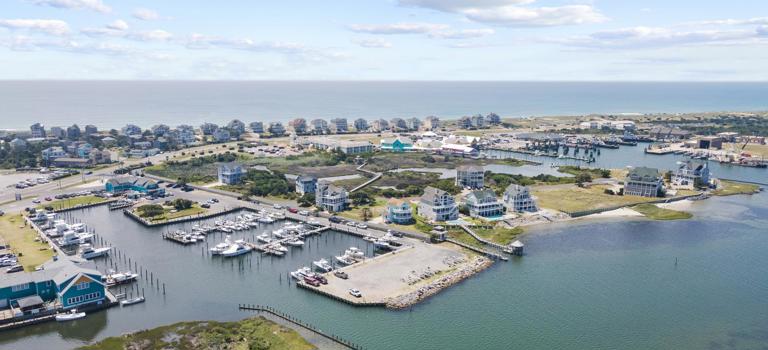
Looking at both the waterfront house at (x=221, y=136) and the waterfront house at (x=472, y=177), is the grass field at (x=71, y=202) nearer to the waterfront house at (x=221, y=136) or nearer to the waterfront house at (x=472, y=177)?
the waterfront house at (x=472, y=177)

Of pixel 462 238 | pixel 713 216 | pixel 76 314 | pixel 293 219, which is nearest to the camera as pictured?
pixel 76 314

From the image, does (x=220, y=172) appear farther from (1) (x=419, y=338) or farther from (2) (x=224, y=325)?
(1) (x=419, y=338)

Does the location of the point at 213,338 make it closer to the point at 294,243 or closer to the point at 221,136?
the point at 294,243

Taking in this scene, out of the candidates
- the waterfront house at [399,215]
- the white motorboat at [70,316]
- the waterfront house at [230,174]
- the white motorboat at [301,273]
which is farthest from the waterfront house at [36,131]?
the white motorboat at [301,273]

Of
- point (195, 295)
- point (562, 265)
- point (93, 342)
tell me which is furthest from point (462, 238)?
point (93, 342)

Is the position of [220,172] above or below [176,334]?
above

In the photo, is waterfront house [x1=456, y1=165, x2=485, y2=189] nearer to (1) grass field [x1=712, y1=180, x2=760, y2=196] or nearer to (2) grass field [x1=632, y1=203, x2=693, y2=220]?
(2) grass field [x1=632, y1=203, x2=693, y2=220]

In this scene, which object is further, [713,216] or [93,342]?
[713,216]
